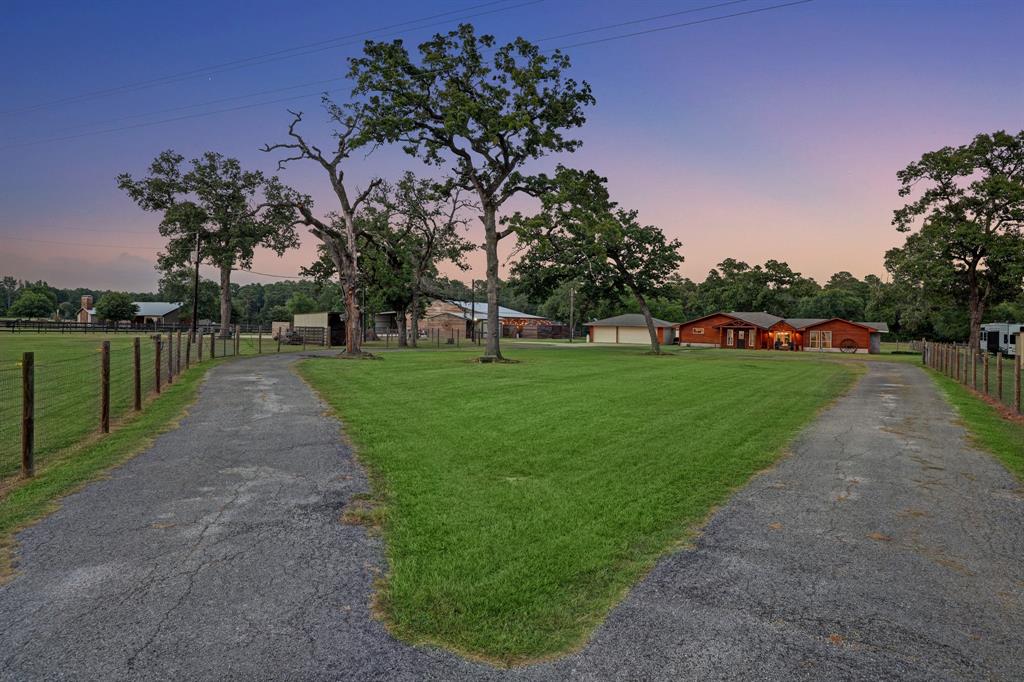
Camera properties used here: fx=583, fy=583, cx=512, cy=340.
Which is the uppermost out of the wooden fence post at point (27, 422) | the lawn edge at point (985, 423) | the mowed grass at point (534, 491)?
the wooden fence post at point (27, 422)

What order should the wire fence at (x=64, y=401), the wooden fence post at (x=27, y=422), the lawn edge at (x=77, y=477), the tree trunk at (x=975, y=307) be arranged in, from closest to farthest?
the lawn edge at (x=77, y=477), the wooden fence post at (x=27, y=422), the wire fence at (x=64, y=401), the tree trunk at (x=975, y=307)

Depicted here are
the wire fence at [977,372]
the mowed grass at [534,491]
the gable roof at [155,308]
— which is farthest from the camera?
the gable roof at [155,308]

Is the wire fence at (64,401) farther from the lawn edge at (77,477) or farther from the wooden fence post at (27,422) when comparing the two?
the lawn edge at (77,477)

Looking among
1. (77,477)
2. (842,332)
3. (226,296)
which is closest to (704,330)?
(842,332)

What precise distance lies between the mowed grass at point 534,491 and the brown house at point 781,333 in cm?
5539

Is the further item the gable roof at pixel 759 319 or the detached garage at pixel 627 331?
the detached garage at pixel 627 331

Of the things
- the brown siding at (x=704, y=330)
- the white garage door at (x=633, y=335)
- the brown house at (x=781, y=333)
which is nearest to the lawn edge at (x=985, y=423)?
the brown house at (x=781, y=333)

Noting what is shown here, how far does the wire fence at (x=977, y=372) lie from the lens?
1330cm

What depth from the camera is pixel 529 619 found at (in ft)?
11.6

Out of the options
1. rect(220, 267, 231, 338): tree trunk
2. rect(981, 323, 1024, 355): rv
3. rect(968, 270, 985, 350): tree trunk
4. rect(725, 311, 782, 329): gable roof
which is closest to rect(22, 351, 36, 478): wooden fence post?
rect(220, 267, 231, 338): tree trunk

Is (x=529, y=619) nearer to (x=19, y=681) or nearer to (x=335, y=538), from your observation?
(x=335, y=538)

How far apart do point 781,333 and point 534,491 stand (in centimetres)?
6772

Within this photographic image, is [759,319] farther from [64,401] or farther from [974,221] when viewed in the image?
[64,401]

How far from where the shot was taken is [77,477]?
6559mm
